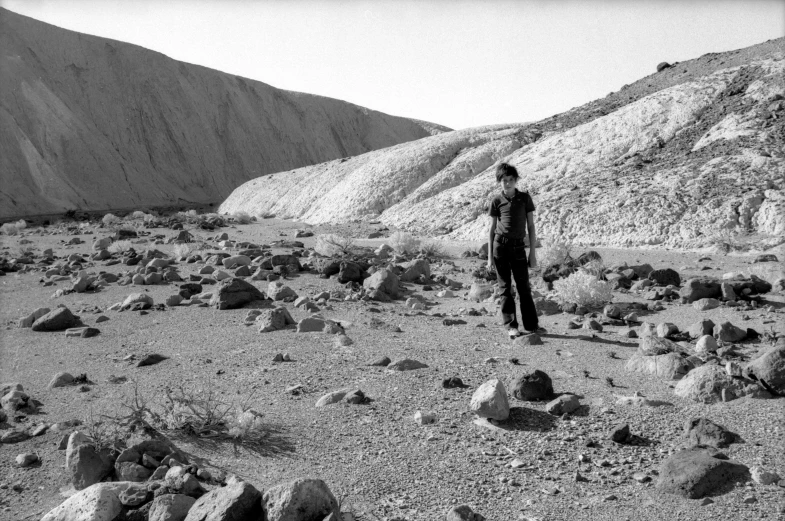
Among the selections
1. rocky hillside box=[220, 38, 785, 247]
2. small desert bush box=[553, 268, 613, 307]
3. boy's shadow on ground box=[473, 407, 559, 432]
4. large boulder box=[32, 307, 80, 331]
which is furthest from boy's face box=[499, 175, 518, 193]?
rocky hillside box=[220, 38, 785, 247]

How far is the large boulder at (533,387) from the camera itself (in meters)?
4.02

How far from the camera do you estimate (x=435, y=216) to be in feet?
47.3

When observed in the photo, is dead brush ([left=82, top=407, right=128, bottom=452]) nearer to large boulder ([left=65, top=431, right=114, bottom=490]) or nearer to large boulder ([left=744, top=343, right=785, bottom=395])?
large boulder ([left=65, top=431, right=114, bottom=490])

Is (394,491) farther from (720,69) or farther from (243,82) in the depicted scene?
(243,82)

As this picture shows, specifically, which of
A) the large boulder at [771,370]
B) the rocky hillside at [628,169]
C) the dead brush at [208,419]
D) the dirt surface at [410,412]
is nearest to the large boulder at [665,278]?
the dirt surface at [410,412]

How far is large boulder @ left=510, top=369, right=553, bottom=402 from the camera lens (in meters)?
4.02

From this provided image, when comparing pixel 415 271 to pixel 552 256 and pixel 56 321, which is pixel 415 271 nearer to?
pixel 552 256

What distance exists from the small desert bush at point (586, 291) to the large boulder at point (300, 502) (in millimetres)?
4488

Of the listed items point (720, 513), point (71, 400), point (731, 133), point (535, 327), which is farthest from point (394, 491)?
point (731, 133)

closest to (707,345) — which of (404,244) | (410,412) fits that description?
(410,412)

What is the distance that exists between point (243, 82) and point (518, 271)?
44.4 metres

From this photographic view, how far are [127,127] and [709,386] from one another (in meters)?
39.1

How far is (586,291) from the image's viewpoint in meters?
6.57

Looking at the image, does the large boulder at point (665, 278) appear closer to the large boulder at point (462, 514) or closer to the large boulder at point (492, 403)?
the large boulder at point (492, 403)
